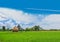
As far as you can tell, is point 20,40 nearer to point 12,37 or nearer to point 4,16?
point 12,37

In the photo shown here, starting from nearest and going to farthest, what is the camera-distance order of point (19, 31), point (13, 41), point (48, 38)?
point (13, 41) < point (48, 38) < point (19, 31)

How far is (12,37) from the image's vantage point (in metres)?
3.86

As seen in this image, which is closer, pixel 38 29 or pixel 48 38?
pixel 48 38

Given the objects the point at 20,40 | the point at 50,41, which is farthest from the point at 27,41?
the point at 50,41

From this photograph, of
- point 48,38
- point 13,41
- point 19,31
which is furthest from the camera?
point 19,31

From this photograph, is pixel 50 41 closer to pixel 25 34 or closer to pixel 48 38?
pixel 48 38

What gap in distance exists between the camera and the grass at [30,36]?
3736 millimetres

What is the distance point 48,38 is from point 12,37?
0.56m

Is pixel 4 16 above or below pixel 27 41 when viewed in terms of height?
above

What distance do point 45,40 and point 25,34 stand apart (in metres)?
0.48

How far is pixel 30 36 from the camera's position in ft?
13.1

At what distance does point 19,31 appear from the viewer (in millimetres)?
4152

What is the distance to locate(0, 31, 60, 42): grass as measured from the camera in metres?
3.74

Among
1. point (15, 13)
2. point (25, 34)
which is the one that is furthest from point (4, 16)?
point (25, 34)
